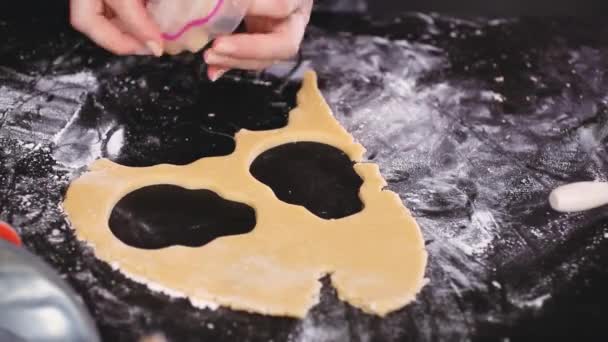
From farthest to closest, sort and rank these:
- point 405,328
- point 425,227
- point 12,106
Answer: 1. point 12,106
2. point 425,227
3. point 405,328

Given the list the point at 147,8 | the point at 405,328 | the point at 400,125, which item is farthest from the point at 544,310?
the point at 147,8

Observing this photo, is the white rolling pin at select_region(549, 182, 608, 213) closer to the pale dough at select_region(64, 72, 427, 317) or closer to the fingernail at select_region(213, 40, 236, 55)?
the pale dough at select_region(64, 72, 427, 317)

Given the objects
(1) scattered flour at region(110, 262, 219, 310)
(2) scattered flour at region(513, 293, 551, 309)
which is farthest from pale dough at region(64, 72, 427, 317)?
(2) scattered flour at region(513, 293, 551, 309)

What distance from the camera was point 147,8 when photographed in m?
1.01

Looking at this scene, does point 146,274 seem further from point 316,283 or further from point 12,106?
point 12,106

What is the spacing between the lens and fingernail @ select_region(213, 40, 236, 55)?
3.22 ft

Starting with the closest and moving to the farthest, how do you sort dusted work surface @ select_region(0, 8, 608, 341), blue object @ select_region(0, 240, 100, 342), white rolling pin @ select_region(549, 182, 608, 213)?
blue object @ select_region(0, 240, 100, 342), dusted work surface @ select_region(0, 8, 608, 341), white rolling pin @ select_region(549, 182, 608, 213)

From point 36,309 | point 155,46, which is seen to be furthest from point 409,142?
point 36,309

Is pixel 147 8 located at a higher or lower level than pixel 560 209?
higher

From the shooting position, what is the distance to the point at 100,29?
3.41 ft

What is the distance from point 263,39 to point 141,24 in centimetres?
18

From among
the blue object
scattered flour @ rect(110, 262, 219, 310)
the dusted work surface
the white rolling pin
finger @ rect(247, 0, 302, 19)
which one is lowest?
the dusted work surface

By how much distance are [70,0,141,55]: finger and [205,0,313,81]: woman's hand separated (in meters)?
0.12

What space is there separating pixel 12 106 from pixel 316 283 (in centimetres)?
58
